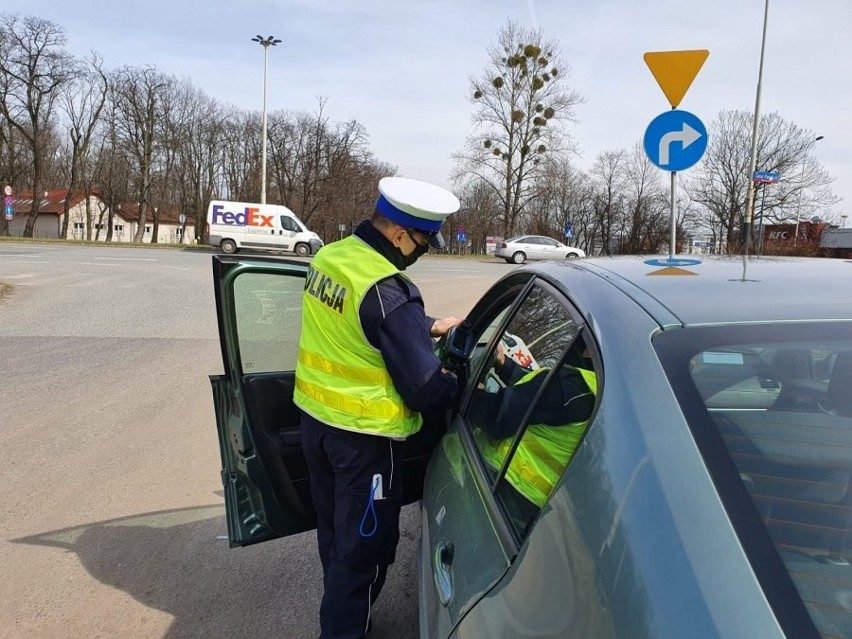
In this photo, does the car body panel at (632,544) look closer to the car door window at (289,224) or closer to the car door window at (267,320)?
the car door window at (267,320)

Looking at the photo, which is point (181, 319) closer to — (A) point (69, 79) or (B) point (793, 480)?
(B) point (793, 480)

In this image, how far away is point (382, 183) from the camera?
2.29 metres

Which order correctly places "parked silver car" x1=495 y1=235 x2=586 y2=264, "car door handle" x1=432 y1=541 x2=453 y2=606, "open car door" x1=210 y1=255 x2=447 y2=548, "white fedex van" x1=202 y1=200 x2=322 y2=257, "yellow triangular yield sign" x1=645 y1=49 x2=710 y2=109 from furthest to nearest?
"parked silver car" x1=495 y1=235 x2=586 y2=264 < "white fedex van" x1=202 y1=200 x2=322 y2=257 < "yellow triangular yield sign" x1=645 y1=49 x2=710 y2=109 < "open car door" x1=210 y1=255 x2=447 y2=548 < "car door handle" x1=432 y1=541 x2=453 y2=606

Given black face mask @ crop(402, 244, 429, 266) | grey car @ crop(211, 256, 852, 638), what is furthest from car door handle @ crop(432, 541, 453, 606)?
black face mask @ crop(402, 244, 429, 266)

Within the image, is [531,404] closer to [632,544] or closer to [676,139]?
[632,544]

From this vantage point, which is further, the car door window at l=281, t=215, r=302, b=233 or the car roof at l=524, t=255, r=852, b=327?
the car door window at l=281, t=215, r=302, b=233

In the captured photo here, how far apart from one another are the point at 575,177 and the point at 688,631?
54.9m

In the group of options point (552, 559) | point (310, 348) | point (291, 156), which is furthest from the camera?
point (291, 156)

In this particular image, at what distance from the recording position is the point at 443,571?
1612 millimetres

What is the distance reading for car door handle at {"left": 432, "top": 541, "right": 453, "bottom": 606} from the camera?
153cm

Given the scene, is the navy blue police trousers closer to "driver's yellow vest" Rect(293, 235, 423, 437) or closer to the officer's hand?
"driver's yellow vest" Rect(293, 235, 423, 437)

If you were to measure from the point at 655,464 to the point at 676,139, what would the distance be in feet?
19.3

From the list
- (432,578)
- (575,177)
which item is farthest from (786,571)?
(575,177)

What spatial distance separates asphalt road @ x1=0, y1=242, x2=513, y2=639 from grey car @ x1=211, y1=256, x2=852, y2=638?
120 cm
